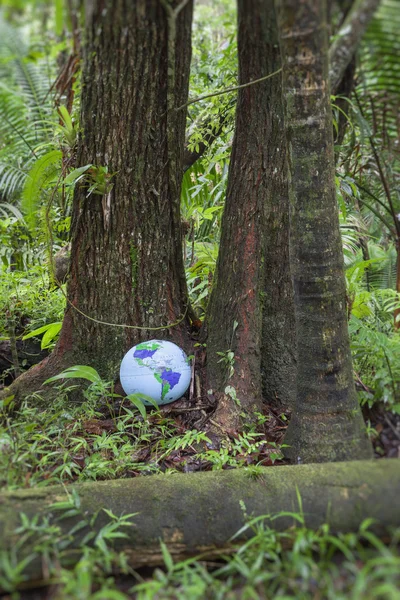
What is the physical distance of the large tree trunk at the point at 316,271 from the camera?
182 centimetres

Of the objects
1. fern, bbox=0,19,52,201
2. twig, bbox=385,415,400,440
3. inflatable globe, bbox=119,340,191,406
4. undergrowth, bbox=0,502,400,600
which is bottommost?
undergrowth, bbox=0,502,400,600

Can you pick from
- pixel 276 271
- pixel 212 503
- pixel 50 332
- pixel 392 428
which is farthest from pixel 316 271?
pixel 50 332

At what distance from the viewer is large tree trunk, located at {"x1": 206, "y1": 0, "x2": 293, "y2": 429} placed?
2652 mm

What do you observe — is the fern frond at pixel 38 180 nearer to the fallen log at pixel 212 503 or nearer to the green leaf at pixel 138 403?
the green leaf at pixel 138 403

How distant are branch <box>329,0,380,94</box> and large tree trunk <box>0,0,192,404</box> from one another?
801 millimetres

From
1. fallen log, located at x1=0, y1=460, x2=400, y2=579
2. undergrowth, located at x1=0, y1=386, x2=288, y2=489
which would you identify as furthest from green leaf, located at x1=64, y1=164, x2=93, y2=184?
fallen log, located at x1=0, y1=460, x2=400, y2=579

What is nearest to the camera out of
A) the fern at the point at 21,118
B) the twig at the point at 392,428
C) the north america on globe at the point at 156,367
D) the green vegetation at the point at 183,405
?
the green vegetation at the point at 183,405

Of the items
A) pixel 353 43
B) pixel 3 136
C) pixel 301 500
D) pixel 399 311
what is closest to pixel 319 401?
pixel 301 500

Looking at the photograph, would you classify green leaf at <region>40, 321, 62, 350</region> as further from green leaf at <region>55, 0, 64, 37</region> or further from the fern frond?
green leaf at <region>55, 0, 64, 37</region>

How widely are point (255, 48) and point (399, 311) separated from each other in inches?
67.2

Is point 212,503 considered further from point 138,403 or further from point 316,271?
point 316,271

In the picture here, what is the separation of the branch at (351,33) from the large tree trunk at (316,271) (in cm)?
8

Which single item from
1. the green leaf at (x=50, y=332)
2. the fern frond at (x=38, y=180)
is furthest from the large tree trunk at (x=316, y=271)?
the green leaf at (x=50, y=332)

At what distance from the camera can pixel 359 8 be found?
5.29 feet
